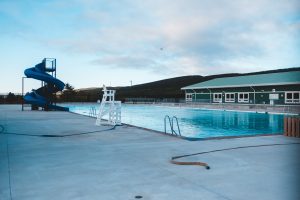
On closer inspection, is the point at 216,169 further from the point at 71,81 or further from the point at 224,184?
the point at 71,81

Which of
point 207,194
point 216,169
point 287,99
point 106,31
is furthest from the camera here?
point 287,99

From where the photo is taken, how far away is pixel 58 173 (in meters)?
5.70

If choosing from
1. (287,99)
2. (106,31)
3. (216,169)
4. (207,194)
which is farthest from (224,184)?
(287,99)

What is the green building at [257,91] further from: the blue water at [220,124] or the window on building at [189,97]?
the blue water at [220,124]

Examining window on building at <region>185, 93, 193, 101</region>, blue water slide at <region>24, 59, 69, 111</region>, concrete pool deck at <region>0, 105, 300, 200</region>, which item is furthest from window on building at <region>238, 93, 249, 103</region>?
concrete pool deck at <region>0, 105, 300, 200</region>

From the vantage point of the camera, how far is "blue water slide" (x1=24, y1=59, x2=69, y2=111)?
2769 centimetres

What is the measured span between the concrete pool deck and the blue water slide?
64.6ft

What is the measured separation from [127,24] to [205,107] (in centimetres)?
1626

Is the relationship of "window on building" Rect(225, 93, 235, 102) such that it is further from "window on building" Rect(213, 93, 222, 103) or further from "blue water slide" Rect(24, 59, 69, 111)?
"blue water slide" Rect(24, 59, 69, 111)

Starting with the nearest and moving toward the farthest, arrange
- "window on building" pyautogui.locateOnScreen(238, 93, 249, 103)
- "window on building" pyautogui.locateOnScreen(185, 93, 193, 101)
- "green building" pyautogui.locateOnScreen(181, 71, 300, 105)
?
"green building" pyautogui.locateOnScreen(181, 71, 300, 105), "window on building" pyautogui.locateOnScreen(238, 93, 249, 103), "window on building" pyautogui.locateOnScreen(185, 93, 193, 101)

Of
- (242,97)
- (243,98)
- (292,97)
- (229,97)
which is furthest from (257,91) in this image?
(229,97)

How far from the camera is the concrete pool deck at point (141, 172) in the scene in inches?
181

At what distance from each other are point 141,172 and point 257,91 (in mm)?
33781

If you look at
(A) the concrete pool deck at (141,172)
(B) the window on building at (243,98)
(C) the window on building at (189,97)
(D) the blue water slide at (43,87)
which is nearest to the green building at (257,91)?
(B) the window on building at (243,98)
